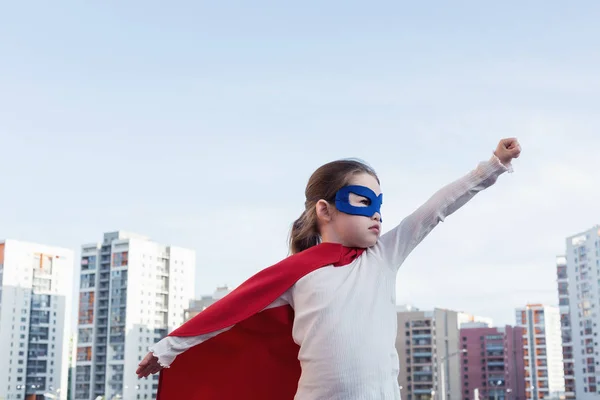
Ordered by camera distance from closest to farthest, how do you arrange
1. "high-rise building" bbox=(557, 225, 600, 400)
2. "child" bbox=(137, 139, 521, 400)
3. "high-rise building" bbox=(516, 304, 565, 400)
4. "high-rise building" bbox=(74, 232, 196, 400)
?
"child" bbox=(137, 139, 521, 400), "high-rise building" bbox=(74, 232, 196, 400), "high-rise building" bbox=(557, 225, 600, 400), "high-rise building" bbox=(516, 304, 565, 400)

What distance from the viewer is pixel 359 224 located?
2.76 meters

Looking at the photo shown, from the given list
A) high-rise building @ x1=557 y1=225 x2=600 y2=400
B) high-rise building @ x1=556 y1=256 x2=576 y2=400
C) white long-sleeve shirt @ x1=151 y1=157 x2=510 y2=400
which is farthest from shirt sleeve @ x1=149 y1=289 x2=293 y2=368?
high-rise building @ x1=556 y1=256 x2=576 y2=400

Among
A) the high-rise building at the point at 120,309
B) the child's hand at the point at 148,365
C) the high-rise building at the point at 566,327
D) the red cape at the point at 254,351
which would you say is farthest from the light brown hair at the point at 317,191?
the high-rise building at the point at 566,327

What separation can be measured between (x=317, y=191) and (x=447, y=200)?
43cm

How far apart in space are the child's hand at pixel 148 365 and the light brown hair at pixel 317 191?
0.62 meters

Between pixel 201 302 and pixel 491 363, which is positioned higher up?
pixel 201 302

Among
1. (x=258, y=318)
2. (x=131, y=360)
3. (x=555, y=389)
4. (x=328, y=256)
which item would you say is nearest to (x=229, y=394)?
(x=258, y=318)

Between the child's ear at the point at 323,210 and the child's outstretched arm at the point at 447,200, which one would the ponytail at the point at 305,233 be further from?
the child's outstretched arm at the point at 447,200

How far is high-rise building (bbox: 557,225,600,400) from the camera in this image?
7138cm

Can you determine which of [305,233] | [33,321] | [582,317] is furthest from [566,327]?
[305,233]

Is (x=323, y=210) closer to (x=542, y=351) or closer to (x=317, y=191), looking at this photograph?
(x=317, y=191)

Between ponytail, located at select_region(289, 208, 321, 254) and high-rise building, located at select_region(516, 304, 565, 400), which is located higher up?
high-rise building, located at select_region(516, 304, 565, 400)

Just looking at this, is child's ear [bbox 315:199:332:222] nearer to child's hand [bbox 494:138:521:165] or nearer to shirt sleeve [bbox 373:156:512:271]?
shirt sleeve [bbox 373:156:512:271]

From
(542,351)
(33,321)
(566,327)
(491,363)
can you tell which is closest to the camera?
(33,321)
